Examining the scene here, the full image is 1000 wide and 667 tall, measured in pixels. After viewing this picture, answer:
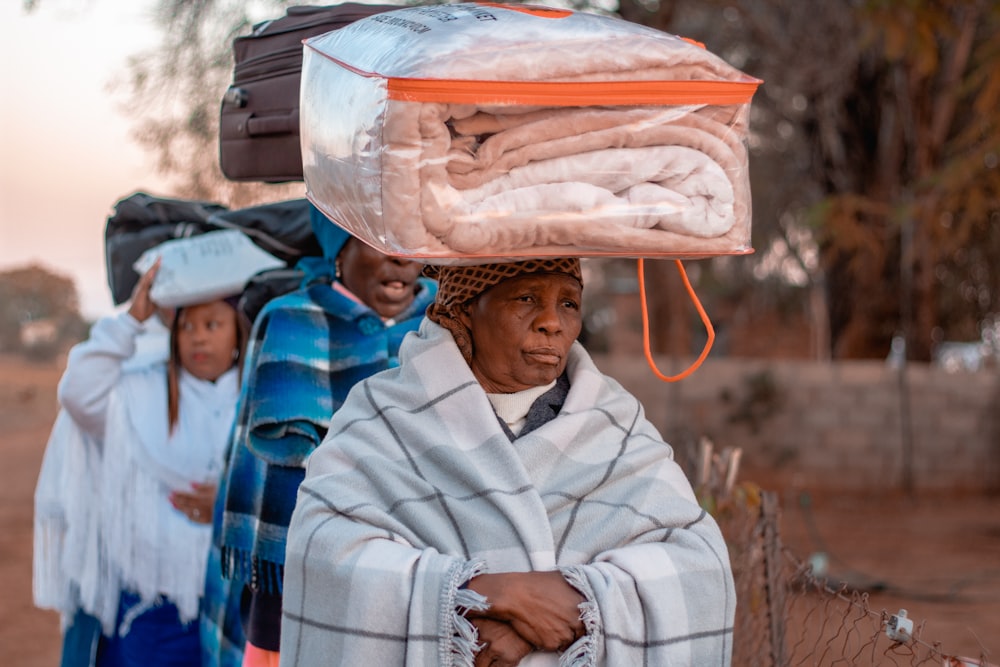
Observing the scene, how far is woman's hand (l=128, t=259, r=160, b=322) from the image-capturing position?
4441 millimetres

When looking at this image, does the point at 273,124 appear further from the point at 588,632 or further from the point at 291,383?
the point at 588,632

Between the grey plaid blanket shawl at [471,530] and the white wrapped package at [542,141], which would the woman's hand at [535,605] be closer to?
the grey plaid blanket shawl at [471,530]

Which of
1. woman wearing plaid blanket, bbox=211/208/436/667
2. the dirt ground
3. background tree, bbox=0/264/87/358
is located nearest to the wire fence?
woman wearing plaid blanket, bbox=211/208/436/667

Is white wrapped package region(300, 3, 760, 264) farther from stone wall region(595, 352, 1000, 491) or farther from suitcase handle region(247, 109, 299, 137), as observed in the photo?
stone wall region(595, 352, 1000, 491)

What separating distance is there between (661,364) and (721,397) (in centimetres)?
145

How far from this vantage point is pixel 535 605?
2047 millimetres

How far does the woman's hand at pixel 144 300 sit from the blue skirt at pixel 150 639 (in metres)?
1.07

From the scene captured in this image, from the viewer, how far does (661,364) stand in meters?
13.4

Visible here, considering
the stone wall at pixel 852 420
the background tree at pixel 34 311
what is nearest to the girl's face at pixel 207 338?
the stone wall at pixel 852 420

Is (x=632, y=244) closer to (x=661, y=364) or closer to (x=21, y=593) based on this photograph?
(x=21, y=593)

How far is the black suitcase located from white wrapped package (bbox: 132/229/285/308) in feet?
2.98

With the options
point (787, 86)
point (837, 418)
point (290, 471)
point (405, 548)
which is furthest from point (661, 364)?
point (405, 548)

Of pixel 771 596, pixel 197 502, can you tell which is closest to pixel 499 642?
pixel 771 596

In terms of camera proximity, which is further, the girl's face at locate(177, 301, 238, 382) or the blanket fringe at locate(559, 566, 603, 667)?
the girl's face at locate(177, 301, 238, 382)
